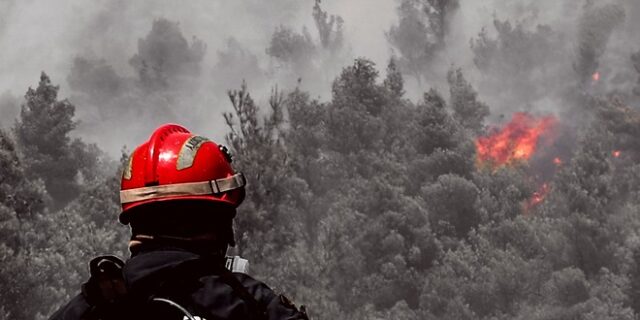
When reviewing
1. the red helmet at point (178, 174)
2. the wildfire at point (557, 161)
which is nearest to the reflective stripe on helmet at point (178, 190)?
the red helmet at point (178, 174)

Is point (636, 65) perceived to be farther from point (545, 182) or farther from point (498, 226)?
point (498, 226)

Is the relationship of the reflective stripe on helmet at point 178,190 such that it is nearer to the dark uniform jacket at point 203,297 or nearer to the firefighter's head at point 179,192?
the firefighter's head at point 179,192

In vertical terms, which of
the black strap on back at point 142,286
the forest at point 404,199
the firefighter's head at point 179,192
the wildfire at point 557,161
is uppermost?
the wildfire at point 557,161

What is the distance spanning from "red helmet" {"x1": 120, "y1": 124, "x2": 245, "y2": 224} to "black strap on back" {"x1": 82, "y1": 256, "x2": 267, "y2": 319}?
11.9 inches

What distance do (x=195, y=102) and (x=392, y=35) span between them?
3253 cm

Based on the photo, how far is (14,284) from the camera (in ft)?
84.7

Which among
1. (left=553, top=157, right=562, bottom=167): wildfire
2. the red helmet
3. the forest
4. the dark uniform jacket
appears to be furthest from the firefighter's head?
(left=553, top=157, right=562, bottom=167): wildfire

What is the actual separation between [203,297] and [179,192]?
457 mm

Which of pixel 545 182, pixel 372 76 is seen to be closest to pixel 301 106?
pixel 372 76

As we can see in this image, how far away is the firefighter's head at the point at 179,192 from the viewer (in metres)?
2.47

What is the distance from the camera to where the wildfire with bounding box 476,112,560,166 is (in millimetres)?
67250

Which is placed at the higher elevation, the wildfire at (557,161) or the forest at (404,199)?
the wildfire at (557,161)

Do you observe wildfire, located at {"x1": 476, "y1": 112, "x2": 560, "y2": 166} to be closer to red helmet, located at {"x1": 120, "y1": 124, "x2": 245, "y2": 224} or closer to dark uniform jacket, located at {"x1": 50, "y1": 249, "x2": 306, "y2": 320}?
red helmet, located at {"x1": 120, "y1": 124, "x2": 245, "y2": 224}

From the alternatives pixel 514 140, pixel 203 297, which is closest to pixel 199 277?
pixel 203 297
